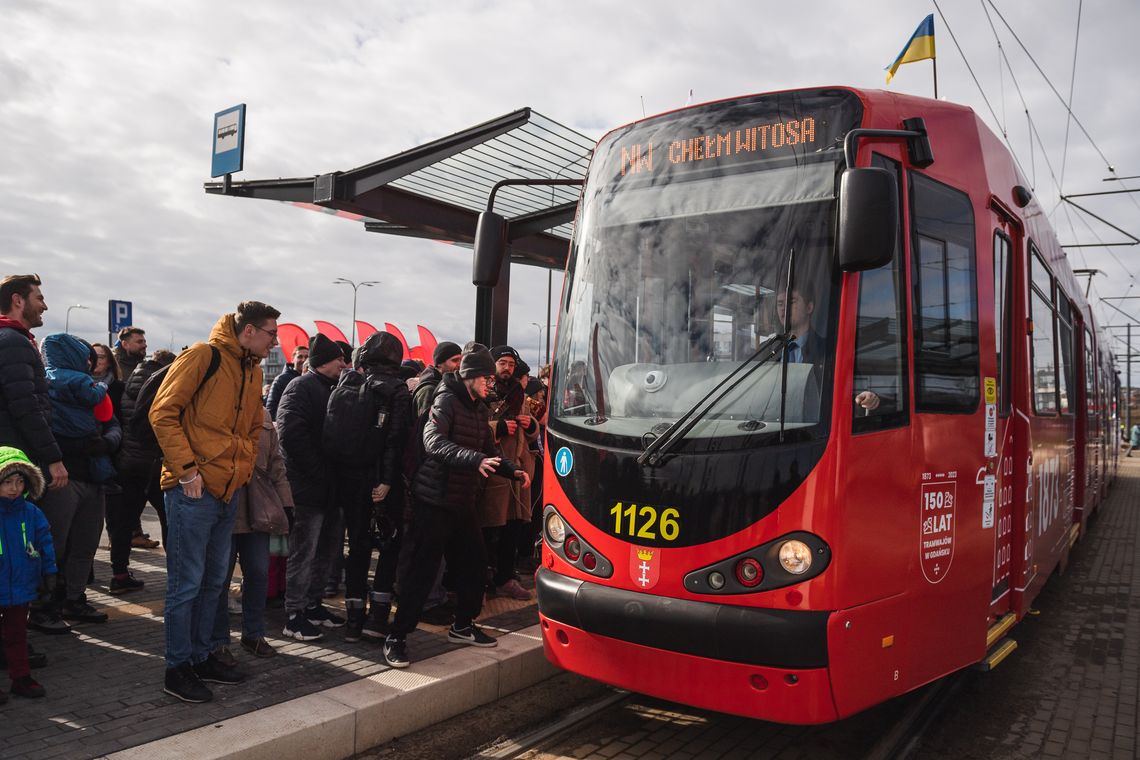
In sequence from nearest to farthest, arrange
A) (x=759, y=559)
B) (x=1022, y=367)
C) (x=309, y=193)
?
1. (x=759, y=559)
2. (x=1022, y=367)
3. (x=309, y=193)

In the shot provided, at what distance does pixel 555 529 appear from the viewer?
174 inches

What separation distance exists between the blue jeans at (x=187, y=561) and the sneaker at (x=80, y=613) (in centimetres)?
144

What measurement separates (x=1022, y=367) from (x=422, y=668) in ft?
13.7

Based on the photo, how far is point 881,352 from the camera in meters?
3.97

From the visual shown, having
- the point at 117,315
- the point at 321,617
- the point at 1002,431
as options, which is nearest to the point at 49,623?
the point at 321,617

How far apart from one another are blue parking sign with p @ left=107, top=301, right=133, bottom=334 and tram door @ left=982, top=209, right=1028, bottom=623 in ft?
44.6

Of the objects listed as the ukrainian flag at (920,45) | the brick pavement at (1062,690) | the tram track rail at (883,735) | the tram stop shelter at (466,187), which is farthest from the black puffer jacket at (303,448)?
the ukrainian flag at (920,45)

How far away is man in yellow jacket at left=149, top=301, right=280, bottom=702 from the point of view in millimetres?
4320

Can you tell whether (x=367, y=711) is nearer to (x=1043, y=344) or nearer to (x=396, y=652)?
(x=396, y=652)

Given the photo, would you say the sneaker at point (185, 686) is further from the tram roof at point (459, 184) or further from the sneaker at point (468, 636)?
the tram roof at point (459, 184)

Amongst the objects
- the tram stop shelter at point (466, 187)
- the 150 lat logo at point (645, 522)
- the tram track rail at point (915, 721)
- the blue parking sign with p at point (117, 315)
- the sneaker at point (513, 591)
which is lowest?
the tram track rail at point (915, 721)

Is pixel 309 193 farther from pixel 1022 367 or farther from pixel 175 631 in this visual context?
pixel 1022 367

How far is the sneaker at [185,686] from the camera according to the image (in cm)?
427

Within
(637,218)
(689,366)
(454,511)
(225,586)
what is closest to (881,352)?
(689,366)
